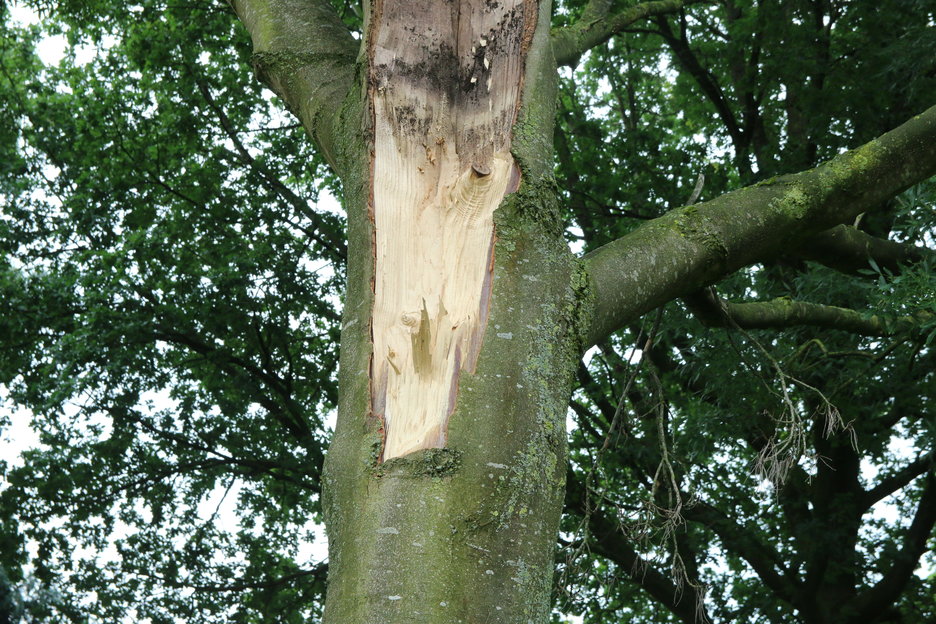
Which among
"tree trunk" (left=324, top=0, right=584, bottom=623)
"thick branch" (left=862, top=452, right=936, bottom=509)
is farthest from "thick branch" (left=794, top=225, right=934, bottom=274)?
"thick branch" (left=862, top=452, right=936, bottom=509)


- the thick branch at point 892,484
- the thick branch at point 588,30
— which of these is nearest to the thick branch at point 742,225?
the thick branch at point 588,30

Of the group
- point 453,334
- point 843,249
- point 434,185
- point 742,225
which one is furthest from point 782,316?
point 453,334

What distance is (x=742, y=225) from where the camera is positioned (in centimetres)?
284

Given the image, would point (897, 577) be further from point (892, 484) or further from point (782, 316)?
point (782, 316)

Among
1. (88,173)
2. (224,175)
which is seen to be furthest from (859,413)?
(88,173)

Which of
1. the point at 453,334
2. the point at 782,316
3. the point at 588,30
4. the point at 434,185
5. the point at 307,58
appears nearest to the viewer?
the point at 453,334

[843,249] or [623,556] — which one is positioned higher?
[623,556]

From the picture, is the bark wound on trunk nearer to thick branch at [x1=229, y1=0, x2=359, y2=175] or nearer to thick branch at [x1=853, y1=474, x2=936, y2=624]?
thick branch at [x1=229, y1=0, x2=359, y2=175]

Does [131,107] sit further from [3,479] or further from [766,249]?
[766,249]

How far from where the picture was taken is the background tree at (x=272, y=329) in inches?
331

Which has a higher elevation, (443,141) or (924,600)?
(924,600)

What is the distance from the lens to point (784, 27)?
29.0 ft

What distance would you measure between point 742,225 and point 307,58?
160cm

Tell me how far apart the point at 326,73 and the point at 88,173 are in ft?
23.7
